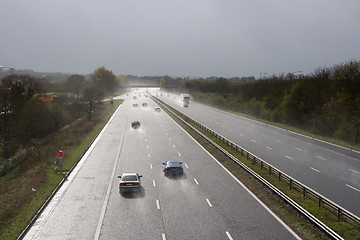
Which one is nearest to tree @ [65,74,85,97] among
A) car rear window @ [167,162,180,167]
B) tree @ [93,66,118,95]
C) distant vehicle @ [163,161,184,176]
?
tree @ [93,66,118,95]

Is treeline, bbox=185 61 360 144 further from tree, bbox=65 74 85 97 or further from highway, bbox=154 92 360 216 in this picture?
tree, bbox=65 74 85 97

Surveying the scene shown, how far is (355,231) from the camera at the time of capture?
54.3 feet

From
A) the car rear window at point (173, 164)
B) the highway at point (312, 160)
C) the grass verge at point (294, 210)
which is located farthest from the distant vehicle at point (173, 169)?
the highway at point (312, 160)

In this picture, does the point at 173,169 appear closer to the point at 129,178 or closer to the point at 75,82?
the point at 129,178

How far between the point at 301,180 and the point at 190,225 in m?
12.6

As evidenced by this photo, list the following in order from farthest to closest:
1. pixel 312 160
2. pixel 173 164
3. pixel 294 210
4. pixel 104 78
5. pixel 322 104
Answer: pixel 104 78, pixel 322 104, pixel 312 160, pixel 173 164, pixel 294 210

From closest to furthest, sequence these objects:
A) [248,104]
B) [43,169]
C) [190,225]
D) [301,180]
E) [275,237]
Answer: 1. [275,237]
2. [190,225]
3. [301,180]
4. [43,169]
5. [248,104]

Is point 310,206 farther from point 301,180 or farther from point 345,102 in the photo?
point 345,102

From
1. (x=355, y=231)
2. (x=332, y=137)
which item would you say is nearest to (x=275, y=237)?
(x=355, y=231)

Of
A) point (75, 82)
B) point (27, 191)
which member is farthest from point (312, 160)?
point (75, 82)

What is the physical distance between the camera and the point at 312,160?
33.5 m

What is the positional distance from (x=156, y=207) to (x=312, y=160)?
20131 mm

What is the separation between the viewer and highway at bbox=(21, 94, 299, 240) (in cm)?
1727

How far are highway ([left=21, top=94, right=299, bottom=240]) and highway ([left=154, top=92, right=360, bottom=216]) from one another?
5.89 m
